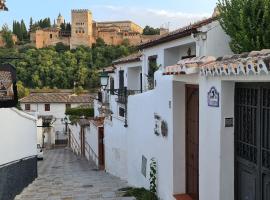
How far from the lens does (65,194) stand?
1240 cm

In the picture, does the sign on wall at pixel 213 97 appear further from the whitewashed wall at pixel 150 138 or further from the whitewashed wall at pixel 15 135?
the whitewashed wall at pixel 15 135

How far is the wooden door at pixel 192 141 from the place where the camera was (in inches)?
305

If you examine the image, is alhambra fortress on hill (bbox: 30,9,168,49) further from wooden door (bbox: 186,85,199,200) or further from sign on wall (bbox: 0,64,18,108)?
wooden door (bbox: 186,85,199,200)

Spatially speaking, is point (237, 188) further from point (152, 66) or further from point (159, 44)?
point (152, 66)

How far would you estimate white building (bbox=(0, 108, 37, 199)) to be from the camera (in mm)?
13039

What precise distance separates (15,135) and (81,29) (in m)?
97.3

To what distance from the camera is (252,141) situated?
5652mm

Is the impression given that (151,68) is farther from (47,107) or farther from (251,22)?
(47,107)

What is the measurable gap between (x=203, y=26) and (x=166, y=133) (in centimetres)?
490

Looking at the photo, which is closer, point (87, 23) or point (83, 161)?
point (83, 161)

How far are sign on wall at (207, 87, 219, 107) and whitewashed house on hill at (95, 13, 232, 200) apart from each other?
0.96ft

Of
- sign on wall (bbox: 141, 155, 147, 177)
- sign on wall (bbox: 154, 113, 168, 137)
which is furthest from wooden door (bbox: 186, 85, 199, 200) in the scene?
sign on wall (bbox: 141, 155, 147, 177)

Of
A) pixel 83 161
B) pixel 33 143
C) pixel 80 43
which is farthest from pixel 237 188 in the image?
pixel 80 43

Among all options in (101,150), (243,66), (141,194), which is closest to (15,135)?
(141,194)
